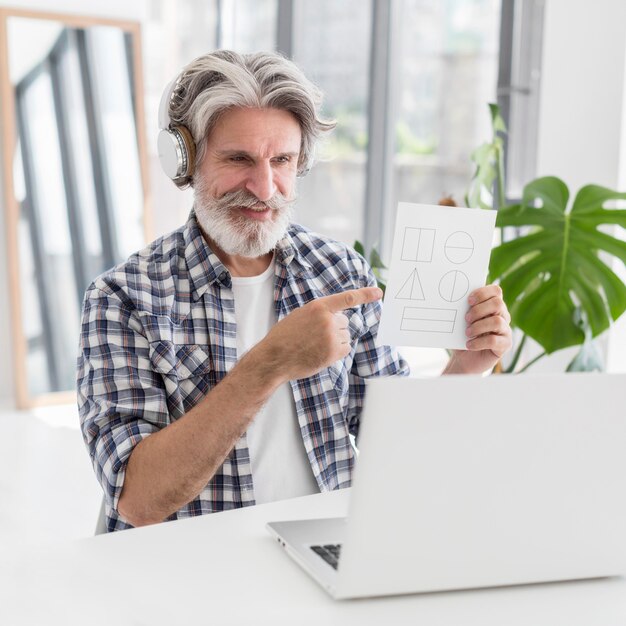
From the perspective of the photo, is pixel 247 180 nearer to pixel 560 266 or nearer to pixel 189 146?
pixel 189 146

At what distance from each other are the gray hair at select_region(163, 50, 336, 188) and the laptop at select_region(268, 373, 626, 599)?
0.83 metres

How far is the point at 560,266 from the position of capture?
6.81ft

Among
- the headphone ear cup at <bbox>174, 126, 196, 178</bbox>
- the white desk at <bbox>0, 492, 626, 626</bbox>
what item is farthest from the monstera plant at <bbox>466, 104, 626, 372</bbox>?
the white desk at <bbox>0, 492, 626, 626</bbox>

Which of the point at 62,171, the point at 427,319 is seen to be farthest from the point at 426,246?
the point at 62,171

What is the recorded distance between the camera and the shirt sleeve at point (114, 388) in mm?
1279

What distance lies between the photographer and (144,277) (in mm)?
1433

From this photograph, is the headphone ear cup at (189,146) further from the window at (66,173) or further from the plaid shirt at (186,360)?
the window at (66,173)

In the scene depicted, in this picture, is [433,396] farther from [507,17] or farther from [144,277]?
[507,17]

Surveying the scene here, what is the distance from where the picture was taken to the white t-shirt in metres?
1.42

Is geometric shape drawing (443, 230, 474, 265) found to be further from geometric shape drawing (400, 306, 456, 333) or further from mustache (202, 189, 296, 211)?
mustache (202, 189, 296, 211)

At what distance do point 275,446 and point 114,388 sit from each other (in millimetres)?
286

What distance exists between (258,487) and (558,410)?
0.69 metres

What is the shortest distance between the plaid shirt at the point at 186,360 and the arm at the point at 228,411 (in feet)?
0.15

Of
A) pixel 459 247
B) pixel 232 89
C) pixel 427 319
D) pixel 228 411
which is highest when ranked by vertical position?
pixel 232 89
